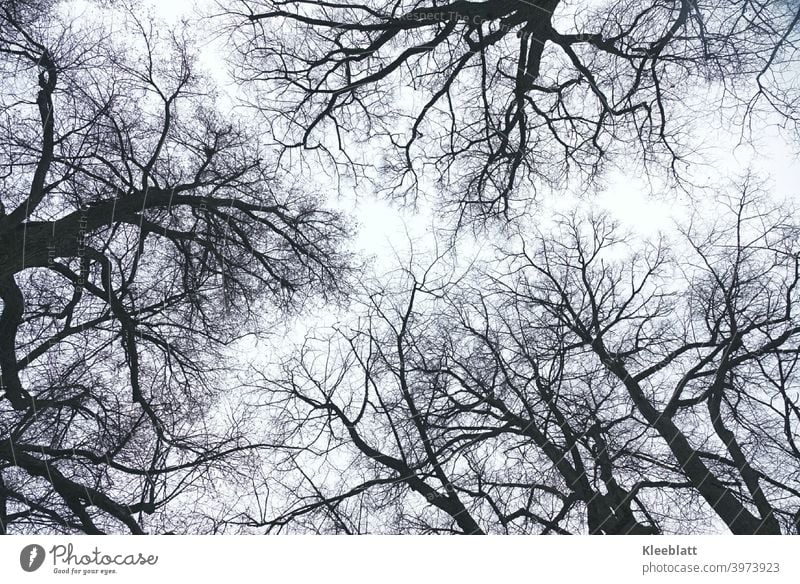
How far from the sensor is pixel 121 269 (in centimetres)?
208
